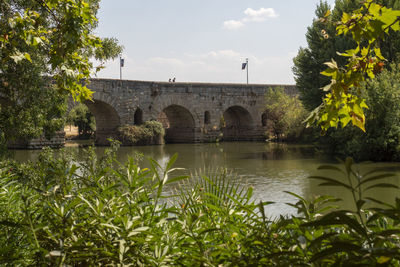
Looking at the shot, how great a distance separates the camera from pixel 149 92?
26.3 m

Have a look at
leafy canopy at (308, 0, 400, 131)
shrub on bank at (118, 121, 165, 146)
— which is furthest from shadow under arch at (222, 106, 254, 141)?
leafy canopy at (308, 0, 400, 131)

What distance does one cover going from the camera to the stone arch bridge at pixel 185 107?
996 inches

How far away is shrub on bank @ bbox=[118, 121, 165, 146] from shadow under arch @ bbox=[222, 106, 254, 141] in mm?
6929

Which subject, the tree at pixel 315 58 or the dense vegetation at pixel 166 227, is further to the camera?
the tree at pixel 315 58

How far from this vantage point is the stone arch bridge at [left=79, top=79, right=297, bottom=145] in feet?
83.0

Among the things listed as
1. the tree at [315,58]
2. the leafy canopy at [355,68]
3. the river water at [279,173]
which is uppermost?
the tree at [315,58]

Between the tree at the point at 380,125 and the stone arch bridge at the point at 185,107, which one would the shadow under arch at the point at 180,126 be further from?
the tree at the point at 380,125

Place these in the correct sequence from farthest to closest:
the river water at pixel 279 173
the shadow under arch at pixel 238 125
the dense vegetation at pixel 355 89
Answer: the shadow under arch at pixel 238 125 < the river water at pixel 279 173 < the dense vegetation at pixel 355 89

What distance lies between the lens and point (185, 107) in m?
27.8

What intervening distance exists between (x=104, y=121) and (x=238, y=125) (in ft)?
32.6

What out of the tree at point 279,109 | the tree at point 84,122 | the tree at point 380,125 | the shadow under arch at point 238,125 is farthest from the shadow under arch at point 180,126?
the tree at point 380,125

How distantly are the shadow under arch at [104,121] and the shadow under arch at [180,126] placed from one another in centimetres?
442

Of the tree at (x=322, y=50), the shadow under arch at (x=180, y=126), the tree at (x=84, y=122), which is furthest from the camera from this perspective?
the tree at (x=84, y=122)

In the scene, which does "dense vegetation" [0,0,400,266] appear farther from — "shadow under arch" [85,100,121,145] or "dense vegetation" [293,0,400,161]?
"shadow under arch" [85,100,121,145]
